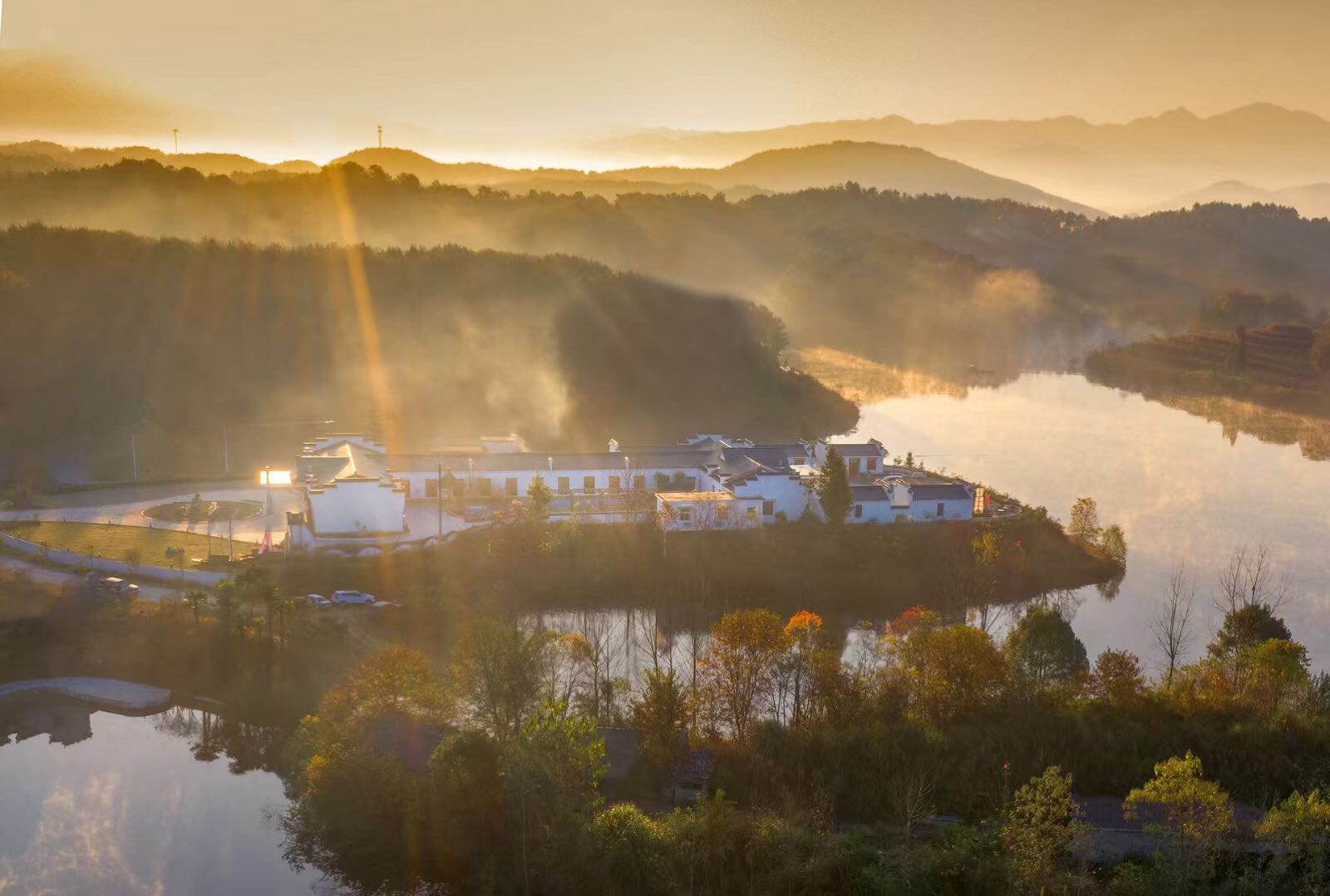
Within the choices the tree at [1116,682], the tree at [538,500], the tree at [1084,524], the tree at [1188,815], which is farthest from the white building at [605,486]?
the tree at [1188,815]

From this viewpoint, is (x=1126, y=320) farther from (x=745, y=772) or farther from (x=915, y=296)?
(x=745, y=772)

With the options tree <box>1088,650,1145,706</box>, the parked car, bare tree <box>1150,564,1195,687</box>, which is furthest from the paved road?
bare tree <box>1150,564,1195,687</box>

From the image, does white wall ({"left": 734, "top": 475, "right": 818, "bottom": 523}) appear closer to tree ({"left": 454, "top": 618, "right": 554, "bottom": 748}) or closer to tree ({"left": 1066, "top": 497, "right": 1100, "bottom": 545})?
tree ({"left": 1066, "top": 497, "right": 1100, "bottom": 545})

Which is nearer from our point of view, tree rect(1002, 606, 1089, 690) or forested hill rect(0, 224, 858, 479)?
tree rect(1002, 606, 1089, 690)

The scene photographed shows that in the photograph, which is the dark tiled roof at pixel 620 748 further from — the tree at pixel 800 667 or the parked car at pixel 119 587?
the parked car at pixel 119 587

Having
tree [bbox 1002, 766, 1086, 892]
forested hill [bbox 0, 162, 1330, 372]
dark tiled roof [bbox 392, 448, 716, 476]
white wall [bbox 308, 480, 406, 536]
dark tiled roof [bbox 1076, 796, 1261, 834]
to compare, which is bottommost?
dark tiled roof [bbox 1076, 796, 1261, 834]

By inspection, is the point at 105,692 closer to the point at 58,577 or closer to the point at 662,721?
the point at 58,577
